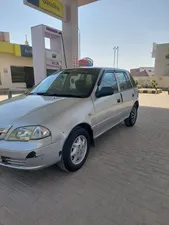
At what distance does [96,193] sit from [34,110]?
1.34m

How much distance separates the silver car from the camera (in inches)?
70.1

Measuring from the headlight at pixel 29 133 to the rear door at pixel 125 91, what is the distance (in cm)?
224

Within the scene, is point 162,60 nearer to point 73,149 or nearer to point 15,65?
point 15,65

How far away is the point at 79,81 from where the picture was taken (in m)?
2.96

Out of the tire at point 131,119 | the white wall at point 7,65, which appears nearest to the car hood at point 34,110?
the tire at point 131,119

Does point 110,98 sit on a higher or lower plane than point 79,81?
lower

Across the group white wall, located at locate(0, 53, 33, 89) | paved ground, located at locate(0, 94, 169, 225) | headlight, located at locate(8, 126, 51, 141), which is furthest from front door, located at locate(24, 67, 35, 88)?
headlight, located at locate(8, 126, 51, 141)

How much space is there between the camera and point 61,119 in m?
1.96

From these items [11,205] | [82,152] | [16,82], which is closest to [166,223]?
[82,152]

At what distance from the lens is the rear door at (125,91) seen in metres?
3.57

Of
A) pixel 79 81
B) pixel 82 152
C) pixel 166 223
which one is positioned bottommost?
pixel 166 223

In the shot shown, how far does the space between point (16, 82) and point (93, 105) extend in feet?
51.7

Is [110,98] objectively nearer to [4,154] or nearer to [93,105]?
[93,105]

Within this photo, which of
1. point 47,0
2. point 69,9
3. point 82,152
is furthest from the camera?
point 69,9
